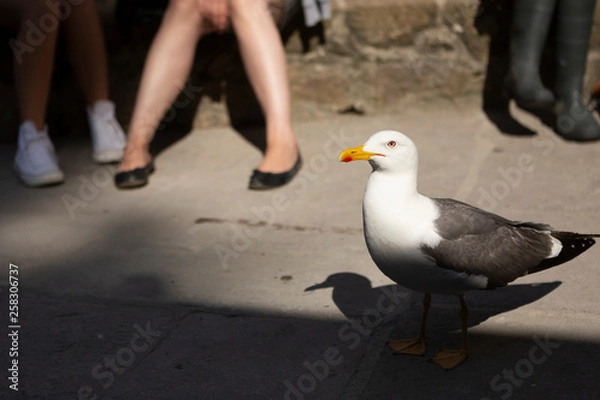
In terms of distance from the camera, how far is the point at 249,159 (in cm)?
435

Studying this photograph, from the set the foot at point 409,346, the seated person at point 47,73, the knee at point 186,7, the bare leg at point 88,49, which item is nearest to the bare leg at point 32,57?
the seated person at point 47,73

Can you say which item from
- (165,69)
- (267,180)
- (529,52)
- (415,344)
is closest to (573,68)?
(529,52)

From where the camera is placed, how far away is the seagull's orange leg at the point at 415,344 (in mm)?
2584

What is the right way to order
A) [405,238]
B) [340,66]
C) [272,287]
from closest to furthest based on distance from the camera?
[405,238]
[272,287]
[340,66]

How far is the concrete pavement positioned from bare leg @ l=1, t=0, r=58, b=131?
1.11ft

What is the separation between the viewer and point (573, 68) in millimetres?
4211

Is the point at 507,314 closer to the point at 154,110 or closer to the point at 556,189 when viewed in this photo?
the point at 556,189

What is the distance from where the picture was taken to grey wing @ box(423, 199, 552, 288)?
2.47 metres

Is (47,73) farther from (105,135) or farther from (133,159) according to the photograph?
(133,159)

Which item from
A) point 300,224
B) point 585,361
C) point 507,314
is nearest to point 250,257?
point 300,224

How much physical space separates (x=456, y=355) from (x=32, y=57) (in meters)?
2.57

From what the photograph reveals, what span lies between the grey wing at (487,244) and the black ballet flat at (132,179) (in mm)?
1798

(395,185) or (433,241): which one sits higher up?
(395,185)

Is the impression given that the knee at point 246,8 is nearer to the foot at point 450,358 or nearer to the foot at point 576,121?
the foot at point 576,121
